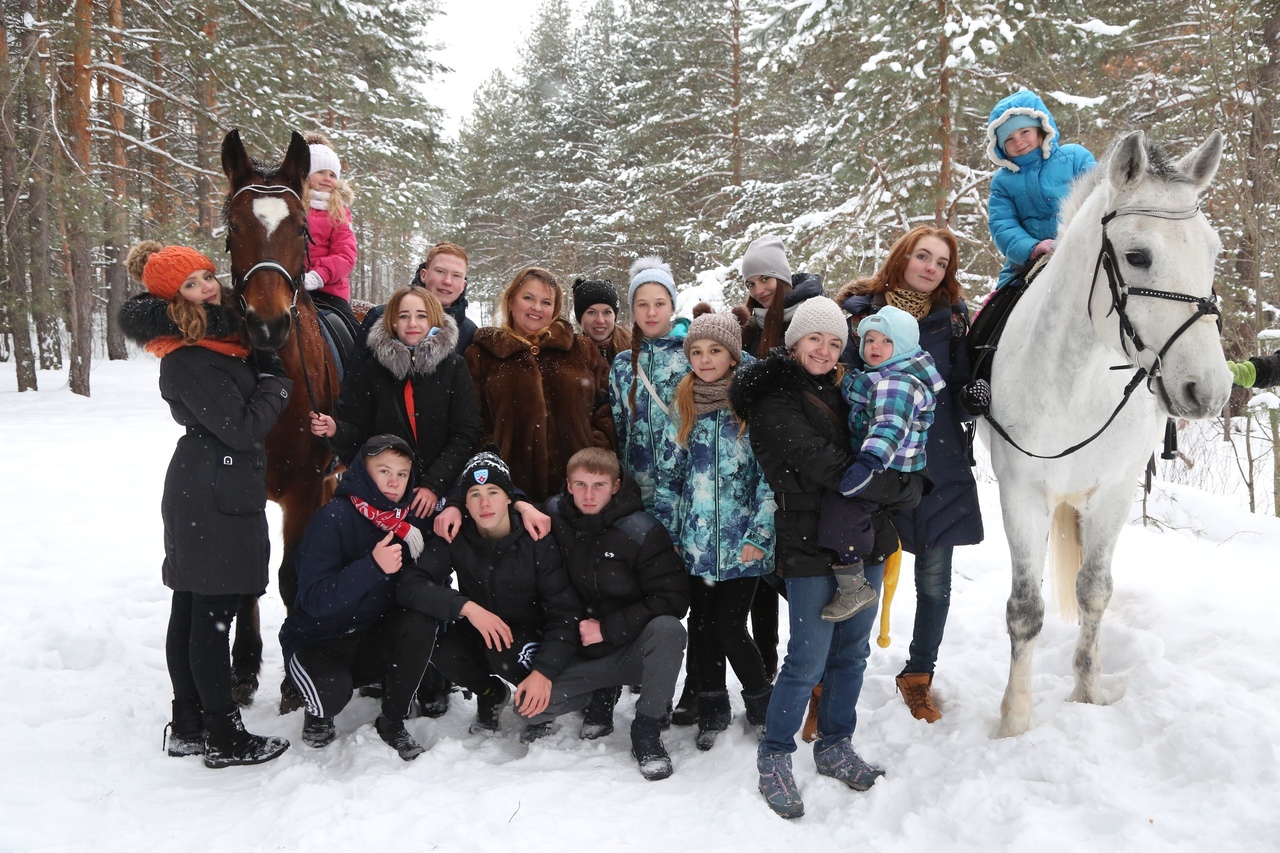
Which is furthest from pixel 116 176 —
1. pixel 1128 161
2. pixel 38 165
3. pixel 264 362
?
pixel 1128 161

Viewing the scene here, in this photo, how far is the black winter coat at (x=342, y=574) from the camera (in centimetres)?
327

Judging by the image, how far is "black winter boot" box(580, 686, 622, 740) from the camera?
3463 millimetres

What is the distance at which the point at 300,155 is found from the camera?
3.57 metres

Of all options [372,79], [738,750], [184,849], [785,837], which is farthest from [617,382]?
[372,79]

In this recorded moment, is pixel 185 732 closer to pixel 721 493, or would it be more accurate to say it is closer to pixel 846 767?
pixel 721 493

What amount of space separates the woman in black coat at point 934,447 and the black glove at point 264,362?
2708 millimetres

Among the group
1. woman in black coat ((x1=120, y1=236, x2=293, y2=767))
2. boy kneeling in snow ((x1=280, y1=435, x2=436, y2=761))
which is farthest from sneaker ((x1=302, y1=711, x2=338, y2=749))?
woman in black coat ((x1=120, y1=236, x2=293, y2=767))

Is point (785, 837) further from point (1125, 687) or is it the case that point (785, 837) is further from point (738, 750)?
point (1125, 687)

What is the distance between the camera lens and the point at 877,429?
273cm

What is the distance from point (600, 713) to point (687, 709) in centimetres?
44

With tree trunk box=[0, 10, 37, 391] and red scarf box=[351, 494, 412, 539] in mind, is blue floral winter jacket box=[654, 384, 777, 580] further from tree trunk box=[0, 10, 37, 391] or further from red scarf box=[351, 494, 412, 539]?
tree trunk box=[0, 10, 37, 391]

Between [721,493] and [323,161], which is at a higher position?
[323,161]

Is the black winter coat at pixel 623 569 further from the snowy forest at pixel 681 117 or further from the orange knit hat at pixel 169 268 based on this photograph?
the snowy forest at pixel 681 117

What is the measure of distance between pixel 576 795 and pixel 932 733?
1610mm
